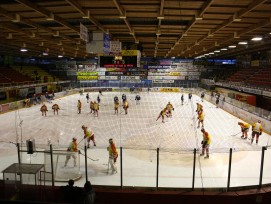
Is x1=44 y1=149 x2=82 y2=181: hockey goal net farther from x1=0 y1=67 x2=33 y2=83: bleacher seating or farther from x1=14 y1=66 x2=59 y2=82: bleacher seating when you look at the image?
x1=14 y1=66 x2=59 y2=82: bleacher seating

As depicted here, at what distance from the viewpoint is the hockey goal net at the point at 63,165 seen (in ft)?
21.8

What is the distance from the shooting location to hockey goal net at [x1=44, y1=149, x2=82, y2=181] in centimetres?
663

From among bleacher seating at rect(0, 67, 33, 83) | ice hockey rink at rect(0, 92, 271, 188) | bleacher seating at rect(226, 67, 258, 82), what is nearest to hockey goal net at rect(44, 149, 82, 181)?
ice hockey rink at rect(0, 92, 271, 188)

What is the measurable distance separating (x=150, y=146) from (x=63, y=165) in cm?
474

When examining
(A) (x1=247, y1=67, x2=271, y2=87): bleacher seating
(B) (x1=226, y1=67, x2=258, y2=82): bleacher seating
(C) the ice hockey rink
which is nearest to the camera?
(C) the ice hockey rink

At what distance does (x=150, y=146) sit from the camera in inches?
426

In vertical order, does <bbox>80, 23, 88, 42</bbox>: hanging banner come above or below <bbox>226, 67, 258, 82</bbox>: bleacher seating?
above

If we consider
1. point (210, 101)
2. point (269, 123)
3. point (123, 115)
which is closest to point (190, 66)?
point (210, 101)

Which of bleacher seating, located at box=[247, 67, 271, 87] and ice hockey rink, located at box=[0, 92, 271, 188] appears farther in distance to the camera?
bleacher seating, located at box=[247, 67, 271, 87]

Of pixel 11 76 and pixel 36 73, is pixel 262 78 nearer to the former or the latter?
pixel 11 76

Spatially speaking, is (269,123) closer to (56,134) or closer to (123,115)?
(123,115)

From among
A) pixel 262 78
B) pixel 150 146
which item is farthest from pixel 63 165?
pixel 262 78

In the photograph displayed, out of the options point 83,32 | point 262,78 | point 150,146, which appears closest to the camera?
point 83,32

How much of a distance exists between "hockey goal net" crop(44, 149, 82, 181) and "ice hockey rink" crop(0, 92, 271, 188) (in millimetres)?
96
